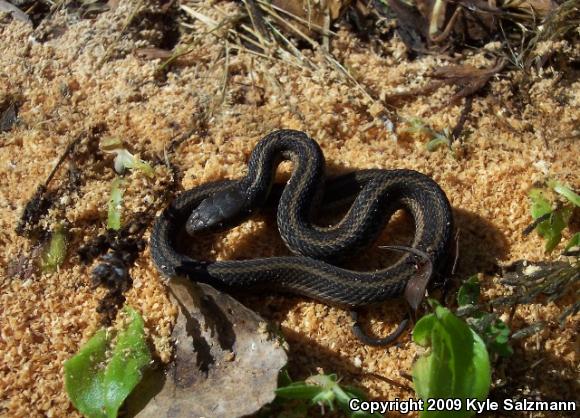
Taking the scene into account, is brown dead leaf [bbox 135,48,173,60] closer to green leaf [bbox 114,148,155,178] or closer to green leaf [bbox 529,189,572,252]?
green leaf [bbox 114,148,155,178]

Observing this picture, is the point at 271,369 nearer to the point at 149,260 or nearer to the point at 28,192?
the point at 149,260

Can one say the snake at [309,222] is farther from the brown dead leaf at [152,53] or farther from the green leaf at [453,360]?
the brown dead leaf at [152,53]

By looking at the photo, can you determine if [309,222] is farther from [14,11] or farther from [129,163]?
[14,11]

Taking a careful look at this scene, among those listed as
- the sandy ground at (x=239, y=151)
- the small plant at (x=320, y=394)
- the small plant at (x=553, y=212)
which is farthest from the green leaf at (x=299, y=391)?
the small plant at (x=553, y=212)

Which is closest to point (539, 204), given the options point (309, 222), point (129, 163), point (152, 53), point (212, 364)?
point (309, 222)

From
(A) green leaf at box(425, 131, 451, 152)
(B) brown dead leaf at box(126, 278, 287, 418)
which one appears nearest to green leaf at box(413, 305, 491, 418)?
(B) brown dead leaf at box(126, 278, 287, 418)
